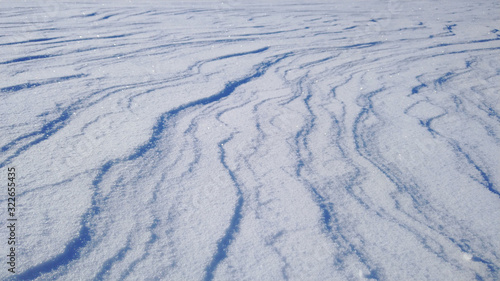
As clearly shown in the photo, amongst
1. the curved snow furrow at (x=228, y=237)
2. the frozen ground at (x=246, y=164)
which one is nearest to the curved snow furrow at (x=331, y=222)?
the frozen ground at (x=246, y=164)

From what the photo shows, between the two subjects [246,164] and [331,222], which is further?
[246,164]

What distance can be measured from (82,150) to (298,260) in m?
0.50

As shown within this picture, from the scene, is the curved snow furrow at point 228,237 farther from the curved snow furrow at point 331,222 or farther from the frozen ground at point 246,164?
the curved snow furrow at point 331,222

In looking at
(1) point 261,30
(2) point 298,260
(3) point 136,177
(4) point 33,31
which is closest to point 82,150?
(3) point 136,177

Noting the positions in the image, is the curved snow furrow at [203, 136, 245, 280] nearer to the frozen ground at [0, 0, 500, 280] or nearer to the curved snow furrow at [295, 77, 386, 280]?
the frozen ground at [0, 0, 500, 280]

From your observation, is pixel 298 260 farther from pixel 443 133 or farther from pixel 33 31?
pixel 33 31

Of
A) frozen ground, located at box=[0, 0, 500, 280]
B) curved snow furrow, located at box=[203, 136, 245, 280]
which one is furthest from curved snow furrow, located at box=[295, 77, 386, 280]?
curved snow furrow, located at box=[203, 136, 245, 280]

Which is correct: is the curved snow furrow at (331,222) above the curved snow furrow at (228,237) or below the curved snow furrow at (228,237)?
below

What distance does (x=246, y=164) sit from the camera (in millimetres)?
728

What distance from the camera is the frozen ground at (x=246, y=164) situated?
521 millimetres

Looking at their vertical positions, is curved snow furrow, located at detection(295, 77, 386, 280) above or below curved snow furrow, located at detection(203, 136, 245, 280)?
below

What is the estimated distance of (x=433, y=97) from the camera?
1.17 m

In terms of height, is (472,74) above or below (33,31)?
below

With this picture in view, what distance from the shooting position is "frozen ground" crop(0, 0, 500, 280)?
0.52 m
